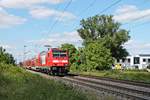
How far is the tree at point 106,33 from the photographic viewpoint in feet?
432

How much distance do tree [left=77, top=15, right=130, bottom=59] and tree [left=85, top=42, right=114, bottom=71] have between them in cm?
5219

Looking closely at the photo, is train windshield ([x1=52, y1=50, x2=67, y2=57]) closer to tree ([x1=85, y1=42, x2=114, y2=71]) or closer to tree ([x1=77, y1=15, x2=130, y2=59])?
tree ([x1=85, y1=42, x2=114, y2=71])

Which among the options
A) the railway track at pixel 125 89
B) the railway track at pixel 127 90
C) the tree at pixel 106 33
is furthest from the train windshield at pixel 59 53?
the tree at pixel 106 33

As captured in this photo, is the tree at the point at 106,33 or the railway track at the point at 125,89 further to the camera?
the tree at the point at 106,33

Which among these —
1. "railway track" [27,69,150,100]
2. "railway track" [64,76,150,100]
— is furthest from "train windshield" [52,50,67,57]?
"railway track" [64,76,150,100]

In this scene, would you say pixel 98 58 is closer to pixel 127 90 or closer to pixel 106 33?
pixel 127 90

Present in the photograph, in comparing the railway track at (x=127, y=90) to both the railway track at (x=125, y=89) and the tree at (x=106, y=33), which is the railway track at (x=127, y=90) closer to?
the railway track at (x=125, y=89)

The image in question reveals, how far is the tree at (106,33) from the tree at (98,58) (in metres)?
52.2

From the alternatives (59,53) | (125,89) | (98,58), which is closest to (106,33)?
(98,58)

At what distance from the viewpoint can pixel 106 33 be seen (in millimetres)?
136250

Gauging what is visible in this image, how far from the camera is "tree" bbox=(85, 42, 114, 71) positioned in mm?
76562

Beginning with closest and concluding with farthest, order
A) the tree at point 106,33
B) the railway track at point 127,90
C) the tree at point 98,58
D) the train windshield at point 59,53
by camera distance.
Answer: the railway track at point 127,90 < the train windshield at point 59,53 < the tree at point 98,58 < the tree at point 106,33

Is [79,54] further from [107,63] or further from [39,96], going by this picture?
[39,96]

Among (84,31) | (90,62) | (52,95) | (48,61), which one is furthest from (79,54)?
(52,95)
